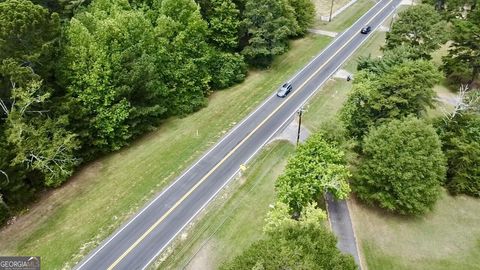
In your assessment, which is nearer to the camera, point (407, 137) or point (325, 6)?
point (407, 137)

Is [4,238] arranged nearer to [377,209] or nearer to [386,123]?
[377,209]

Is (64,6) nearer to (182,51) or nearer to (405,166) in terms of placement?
(182,51)

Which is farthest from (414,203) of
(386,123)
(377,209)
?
(386,123)

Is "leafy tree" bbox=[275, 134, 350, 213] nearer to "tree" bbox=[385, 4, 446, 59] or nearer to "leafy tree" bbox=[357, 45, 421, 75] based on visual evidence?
"leafy tree" bbox=[357, 45, 421, 75]

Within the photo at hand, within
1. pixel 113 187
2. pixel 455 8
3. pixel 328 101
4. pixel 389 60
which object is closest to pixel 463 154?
pixel 389 60

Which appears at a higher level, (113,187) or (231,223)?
(113,187)

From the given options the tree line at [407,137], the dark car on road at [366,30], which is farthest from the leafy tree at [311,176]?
the dark car on road at [366,30]

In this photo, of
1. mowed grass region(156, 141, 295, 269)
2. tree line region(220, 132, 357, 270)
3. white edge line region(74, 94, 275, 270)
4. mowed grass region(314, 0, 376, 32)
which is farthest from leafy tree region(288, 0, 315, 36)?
tree line region(220, 132, 357, 270)
